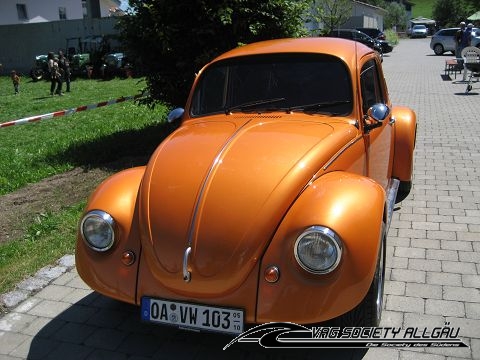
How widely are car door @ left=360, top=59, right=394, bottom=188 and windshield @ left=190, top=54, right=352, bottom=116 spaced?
26cm

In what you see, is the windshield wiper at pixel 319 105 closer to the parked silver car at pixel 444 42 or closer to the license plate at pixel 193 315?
the license plate at pixel 193 315

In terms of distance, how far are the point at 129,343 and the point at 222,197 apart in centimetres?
126

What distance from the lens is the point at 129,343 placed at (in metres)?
3.46

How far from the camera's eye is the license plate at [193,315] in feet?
9.46

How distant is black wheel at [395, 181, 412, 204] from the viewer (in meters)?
6.05

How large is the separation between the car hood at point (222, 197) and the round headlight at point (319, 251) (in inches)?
9.3

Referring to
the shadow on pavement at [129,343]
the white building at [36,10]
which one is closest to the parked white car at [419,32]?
the white building at [36,10]

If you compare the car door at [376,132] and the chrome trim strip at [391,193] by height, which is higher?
the car door at [376,132]

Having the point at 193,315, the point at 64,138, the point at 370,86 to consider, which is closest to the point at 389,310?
the point at 193,315

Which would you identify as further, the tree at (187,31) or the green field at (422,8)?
the green field at (422,8)

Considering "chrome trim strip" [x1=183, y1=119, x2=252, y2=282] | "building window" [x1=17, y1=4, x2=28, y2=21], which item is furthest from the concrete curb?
"building window" [x1=17, y1=4, x2=28, y2=21]

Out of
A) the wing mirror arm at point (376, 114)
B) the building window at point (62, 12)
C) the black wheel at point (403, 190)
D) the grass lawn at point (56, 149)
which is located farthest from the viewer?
the building window at point (62, 12)

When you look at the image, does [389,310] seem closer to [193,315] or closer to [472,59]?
[193,315]

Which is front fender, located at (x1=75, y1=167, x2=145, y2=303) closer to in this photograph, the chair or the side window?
the side window
